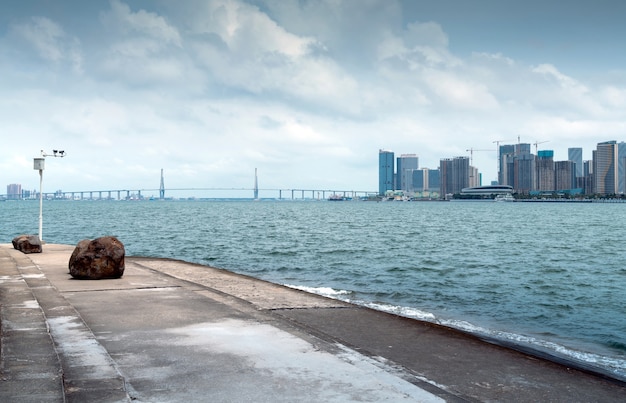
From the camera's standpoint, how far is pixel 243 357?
7922mm

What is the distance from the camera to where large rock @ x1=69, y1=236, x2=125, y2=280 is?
15984 millimetres

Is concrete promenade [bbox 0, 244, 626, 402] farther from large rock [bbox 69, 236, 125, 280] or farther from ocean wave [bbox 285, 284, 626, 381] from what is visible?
large rock [bbox 69, 236, 125, 280]

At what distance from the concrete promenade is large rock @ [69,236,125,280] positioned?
2595mm

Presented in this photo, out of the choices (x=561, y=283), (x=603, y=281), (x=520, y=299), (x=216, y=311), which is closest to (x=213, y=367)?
(x=216, y=311)

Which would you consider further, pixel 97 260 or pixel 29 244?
pixel 29 244

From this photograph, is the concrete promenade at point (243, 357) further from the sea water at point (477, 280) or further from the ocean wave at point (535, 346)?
the sea water at point (477, 280)

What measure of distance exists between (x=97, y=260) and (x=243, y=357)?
9671 mm

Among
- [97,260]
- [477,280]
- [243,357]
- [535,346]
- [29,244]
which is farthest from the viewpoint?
[477,280]

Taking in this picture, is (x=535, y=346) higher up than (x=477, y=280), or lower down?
higher up

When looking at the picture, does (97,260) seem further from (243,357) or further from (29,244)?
(29,244)

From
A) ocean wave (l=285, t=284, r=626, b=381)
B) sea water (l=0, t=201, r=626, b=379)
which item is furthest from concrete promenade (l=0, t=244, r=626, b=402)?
sea water (l=0, t=201, r=626, b=379)

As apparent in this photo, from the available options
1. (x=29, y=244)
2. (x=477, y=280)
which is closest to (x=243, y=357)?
(x=29, y=244)

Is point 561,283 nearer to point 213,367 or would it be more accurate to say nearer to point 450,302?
point 450,302

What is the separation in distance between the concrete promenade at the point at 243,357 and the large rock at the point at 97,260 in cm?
260
